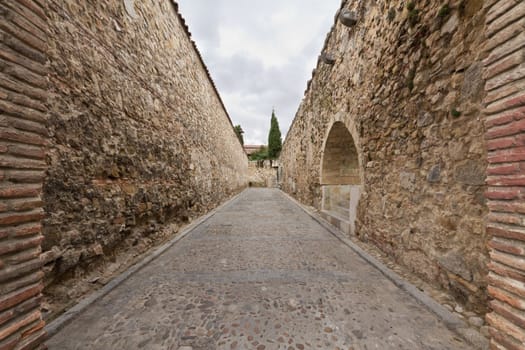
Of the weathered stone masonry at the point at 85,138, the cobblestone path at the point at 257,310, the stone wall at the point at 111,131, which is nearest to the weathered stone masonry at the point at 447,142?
the cobblestone path at the point at 257,310

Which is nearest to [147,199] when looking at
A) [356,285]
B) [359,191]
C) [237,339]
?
[237,339]

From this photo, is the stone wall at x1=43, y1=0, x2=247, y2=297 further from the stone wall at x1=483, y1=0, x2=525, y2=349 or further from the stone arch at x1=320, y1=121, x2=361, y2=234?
the stone arch at x1=320, y1=121, x2=361, y2=234

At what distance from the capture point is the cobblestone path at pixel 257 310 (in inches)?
49.3

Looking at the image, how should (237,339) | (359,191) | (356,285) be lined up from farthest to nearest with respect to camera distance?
(359,191), (356,285), (237,339)

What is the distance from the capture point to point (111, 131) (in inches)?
91.6

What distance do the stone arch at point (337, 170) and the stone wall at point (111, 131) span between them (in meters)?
3.58

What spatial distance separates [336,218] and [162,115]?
13.3ft

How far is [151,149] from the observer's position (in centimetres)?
311

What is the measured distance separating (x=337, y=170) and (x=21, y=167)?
546 cm

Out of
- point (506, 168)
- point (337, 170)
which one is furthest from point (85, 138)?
point (337, 170)

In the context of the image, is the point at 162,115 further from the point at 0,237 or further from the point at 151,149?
the point at 0,237

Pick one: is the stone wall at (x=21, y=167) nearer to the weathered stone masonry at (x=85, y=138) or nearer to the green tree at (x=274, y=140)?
the weathered stone masonry at (x=85, y=138)

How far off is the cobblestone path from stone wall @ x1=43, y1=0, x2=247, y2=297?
65 centimetres

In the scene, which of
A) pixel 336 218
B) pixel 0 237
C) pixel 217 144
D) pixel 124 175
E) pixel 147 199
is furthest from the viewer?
pixel 217 144
